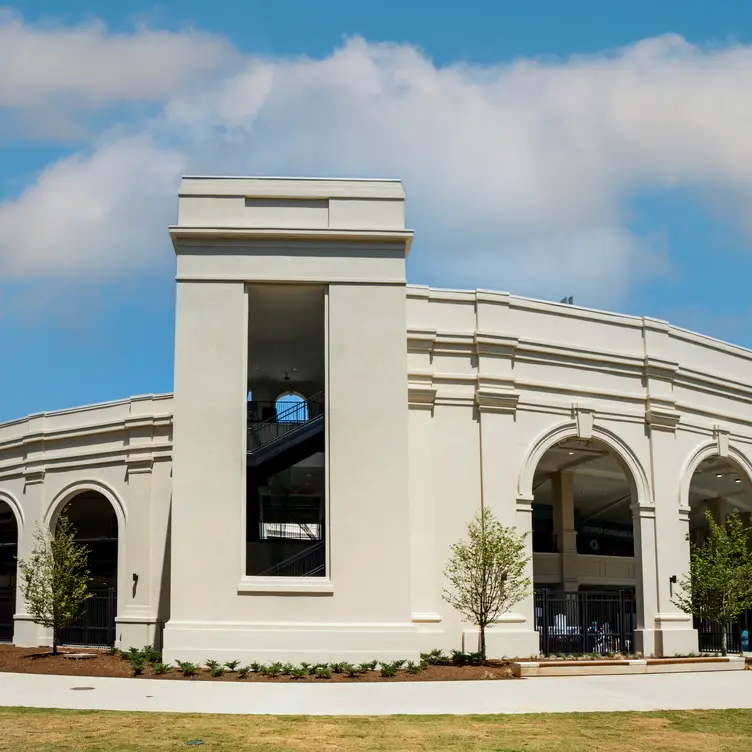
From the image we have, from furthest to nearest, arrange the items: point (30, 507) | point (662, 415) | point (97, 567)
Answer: point (97, 567) → point (30, 507) → point (662, 415)

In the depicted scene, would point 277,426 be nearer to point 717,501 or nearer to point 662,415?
point 662,415

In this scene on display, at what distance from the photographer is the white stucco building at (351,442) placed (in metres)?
25.0

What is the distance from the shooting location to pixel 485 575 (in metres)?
26.3

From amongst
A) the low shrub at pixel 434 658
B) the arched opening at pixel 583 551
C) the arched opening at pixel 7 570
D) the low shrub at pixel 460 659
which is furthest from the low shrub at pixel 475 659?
the arched opening at pixel 7 570

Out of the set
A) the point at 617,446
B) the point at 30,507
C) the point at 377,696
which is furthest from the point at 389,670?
the point at 30,507

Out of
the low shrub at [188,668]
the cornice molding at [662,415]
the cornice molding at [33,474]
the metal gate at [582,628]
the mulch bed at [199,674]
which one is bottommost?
the mulch bed at [199,674]

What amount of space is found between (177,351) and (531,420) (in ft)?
33.6

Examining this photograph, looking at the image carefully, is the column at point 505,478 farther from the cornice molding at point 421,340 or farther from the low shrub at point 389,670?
the low shrub at point 389,670

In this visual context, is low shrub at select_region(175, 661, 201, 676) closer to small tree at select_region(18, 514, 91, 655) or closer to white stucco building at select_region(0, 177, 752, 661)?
white stucco building at select_region(0, 177, 752, 661)

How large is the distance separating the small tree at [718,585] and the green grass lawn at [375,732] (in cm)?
1314

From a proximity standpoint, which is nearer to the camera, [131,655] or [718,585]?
[131,655]

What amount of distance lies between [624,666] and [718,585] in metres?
6.15

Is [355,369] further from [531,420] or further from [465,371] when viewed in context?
[531,420]

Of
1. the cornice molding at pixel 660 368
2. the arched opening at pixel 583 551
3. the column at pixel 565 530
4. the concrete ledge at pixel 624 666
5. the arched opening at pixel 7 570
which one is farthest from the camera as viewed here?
the column at pixel 565 530
